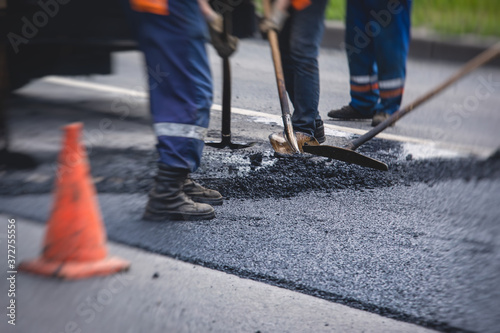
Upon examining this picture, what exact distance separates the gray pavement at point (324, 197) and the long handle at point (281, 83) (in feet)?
0.29

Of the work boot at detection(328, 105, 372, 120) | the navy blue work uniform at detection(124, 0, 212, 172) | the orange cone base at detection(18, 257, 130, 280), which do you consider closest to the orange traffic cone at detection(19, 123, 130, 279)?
the orange cone base at detection(18, 257, 130, 280)

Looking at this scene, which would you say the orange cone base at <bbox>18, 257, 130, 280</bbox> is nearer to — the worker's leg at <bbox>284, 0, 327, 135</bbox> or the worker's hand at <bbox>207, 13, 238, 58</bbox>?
the worker's hand at <bbox>207, 13, 238, 58</bbox>

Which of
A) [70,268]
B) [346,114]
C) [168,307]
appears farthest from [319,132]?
[70,268]

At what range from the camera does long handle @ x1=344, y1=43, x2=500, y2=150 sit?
2785 mm

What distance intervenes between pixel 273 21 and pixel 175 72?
1077 millimetres

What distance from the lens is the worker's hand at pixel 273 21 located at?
3.36 meters

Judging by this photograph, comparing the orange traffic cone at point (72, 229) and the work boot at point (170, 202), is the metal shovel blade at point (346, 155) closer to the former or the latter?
the work boot at point (170, 202)

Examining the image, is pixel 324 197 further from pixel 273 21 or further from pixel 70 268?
pixel 70 268

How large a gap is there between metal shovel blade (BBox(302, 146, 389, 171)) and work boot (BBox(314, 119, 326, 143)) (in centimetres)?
12

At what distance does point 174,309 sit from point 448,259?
3.70 feet

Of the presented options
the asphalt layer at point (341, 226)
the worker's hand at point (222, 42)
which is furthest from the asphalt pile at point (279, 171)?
the worker's hand at point (222, 42)

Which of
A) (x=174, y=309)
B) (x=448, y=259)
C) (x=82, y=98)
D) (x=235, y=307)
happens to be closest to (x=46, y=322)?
(x=174, y=309)

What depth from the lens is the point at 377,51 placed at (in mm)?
3357

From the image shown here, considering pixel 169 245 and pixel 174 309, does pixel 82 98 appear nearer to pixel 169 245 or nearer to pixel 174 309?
pixel 169 245
